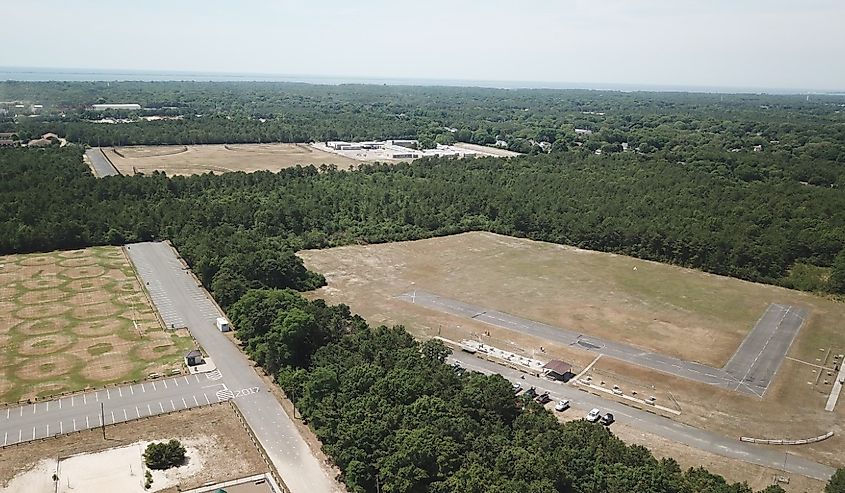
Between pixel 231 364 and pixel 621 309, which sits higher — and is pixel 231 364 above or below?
above

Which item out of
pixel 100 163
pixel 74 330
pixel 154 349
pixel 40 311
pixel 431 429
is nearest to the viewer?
pixel 431 429

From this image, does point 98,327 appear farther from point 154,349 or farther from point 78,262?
point 78,262

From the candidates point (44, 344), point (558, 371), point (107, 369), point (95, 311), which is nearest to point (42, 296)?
point (95, 311)

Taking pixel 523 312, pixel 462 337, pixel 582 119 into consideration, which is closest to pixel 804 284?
pixel 523 312

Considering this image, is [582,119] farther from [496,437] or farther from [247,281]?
[496,437]

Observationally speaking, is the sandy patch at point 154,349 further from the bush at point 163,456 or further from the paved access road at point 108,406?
the bush at point 163,456

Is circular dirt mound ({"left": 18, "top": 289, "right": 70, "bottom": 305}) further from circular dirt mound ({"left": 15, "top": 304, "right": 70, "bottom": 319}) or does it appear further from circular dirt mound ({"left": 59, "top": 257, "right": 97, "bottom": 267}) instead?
circular dirt mound ({"left": 59, "top": 257, "right": 97, "bottom": 267})

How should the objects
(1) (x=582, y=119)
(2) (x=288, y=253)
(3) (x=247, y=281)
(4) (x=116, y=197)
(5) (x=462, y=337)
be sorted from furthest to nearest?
(1) (x=582, y=119), (4) (x=116, y=197), (2) (x=288, y=253), (3) (x=247, y=281), (5) (x=462, y=337)
